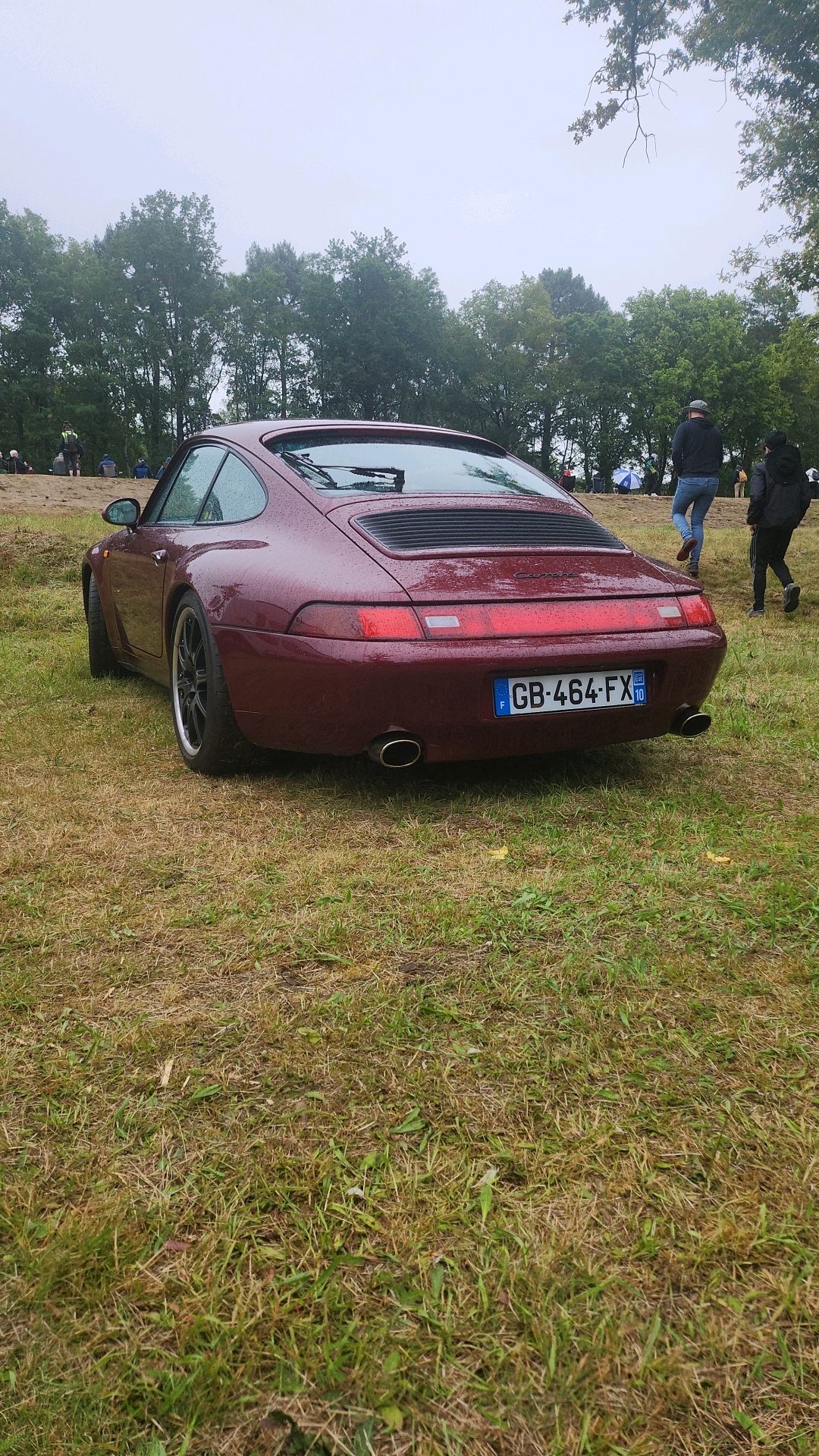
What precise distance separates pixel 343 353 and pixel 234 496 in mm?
62489

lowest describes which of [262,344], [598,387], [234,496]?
[234,496]

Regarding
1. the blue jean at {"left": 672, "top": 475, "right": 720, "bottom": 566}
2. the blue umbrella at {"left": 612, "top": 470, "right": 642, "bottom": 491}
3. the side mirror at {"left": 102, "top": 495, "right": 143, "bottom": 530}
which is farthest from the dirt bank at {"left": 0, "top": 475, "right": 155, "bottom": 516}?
the blue umbrella at {"left": 612, "top": 470, "right": 642, "bottom": 491}

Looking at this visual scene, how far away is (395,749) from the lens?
3.15 metres

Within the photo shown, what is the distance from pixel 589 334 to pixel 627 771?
6375cm

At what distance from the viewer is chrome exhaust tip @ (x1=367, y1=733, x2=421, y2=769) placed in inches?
124

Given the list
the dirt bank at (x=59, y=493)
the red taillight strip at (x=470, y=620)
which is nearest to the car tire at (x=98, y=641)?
the red taillight strip at (x=470, y=620)

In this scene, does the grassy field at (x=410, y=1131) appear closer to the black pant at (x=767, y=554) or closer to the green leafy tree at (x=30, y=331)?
the black pant at (x=767, y=554)

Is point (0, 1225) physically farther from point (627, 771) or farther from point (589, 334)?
point (589, 334)

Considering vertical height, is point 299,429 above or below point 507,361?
below

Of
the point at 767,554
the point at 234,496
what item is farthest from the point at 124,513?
the point at 767,554

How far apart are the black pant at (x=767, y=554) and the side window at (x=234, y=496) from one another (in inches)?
242

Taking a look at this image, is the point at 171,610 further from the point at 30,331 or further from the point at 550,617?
the point at 30,331

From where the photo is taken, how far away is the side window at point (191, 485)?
14.9 ft

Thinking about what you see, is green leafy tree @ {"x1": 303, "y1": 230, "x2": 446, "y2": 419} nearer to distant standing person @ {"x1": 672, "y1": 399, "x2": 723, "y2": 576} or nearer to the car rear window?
distant standing person @ {"x1": 672, "y1": 399, "x2": 723, "y2": 576}
